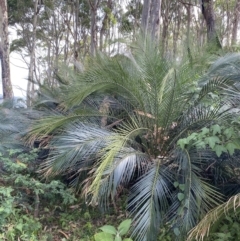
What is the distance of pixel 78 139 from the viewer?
11.2ft

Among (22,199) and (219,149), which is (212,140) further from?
(22,199)

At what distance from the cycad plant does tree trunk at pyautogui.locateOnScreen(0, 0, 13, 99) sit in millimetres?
5603

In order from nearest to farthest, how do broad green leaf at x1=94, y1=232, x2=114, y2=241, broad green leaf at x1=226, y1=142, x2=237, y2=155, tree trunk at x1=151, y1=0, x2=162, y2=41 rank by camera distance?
1. broad green leaf at x1=94, y1=232, x2=114, y2=241
2. broad green leaf at x1=226, y1=142, x2=237, y2=155
3. tree trunk at x1=151, y1=0, x2=162, y2=41

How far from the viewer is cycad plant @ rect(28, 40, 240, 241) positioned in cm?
281

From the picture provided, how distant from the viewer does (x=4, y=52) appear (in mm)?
8930

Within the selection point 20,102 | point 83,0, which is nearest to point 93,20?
point 83,0

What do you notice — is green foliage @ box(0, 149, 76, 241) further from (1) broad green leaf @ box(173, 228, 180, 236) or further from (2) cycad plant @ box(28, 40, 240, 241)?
(1) broad green leaf @ box(173, 228, 180, 236)

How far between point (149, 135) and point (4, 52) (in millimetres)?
6820

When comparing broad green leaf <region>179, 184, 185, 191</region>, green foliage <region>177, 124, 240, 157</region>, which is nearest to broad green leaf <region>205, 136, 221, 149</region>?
green foliage <region>177, 124, 240, 157</region>

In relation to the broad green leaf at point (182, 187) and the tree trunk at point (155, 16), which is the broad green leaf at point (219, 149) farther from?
the tree trunk at point (155, 16)

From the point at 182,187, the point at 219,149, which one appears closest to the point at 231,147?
the point at 219,149

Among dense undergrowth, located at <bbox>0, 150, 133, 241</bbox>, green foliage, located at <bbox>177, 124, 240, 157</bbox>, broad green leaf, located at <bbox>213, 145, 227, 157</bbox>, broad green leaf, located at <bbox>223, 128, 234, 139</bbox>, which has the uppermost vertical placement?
broad green leaf, located at <bbox>223, 128, 234, 139</bbox>

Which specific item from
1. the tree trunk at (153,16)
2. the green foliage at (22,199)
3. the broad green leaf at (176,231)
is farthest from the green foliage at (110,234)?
the tree trunk at (153,16)

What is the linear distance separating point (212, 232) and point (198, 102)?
1513 millimetres
